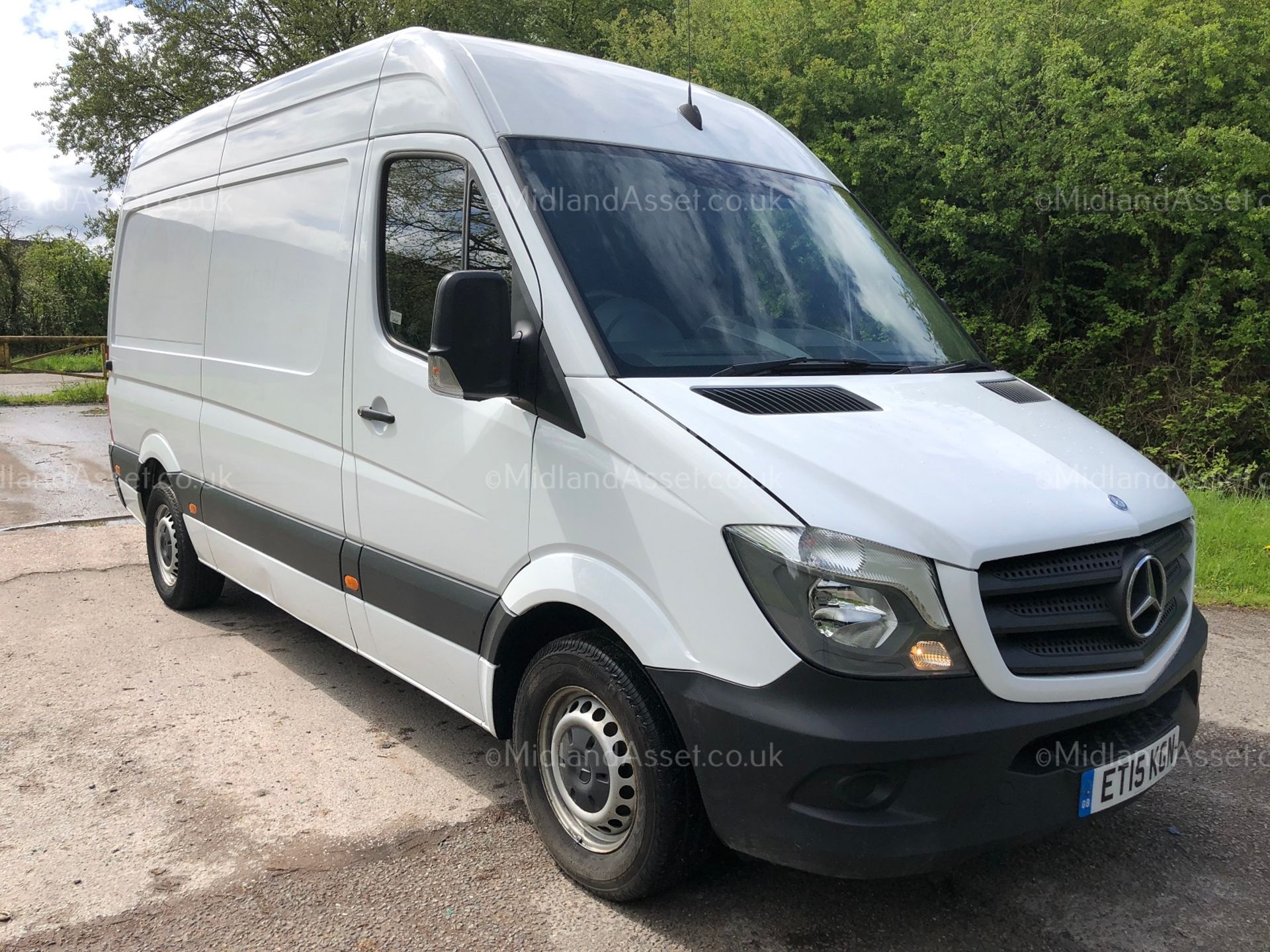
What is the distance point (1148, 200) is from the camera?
11680 millimetres

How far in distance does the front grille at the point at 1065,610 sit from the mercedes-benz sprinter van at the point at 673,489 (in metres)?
0.01

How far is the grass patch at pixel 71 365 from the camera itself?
2369cm

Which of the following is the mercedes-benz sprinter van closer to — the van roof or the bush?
the van roof

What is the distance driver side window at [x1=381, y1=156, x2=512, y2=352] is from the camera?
3424 millimetres

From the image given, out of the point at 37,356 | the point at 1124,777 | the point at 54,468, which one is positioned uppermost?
the point at 1124,777

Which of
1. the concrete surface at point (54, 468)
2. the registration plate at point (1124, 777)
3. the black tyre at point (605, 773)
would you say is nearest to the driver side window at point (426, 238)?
the black tyre at point (605, 773)

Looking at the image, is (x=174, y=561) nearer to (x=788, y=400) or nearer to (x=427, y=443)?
(x=427, y=443)

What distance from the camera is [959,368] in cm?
375

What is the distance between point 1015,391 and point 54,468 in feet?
35.5

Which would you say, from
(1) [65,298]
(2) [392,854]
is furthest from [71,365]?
(2) [392,854]

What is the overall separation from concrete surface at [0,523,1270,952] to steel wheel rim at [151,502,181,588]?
1.13m

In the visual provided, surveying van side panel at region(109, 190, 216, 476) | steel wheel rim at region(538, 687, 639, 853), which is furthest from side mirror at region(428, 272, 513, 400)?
van side panel at region(109, 190, 216, 476)

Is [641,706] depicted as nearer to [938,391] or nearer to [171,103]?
[938,391]

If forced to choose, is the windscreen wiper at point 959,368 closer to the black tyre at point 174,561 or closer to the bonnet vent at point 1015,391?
the bonnet vent at point 1015,391
